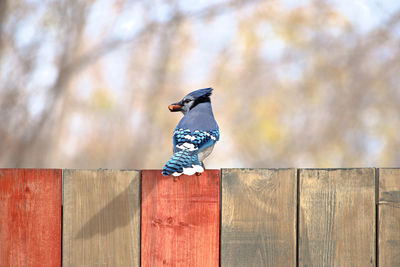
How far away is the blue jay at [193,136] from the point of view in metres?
1.86

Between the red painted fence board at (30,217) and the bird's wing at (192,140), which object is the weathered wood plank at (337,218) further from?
the red painted fence board at (30,217)

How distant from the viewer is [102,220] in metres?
1.96

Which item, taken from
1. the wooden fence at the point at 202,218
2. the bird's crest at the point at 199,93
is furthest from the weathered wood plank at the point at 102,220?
the bird's crest at the point at 199,93

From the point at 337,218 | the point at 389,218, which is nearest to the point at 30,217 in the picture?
the point at 337,218

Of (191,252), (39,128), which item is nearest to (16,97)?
(39,128)

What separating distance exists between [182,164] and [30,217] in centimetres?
72

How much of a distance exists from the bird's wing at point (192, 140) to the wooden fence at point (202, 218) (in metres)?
0.14

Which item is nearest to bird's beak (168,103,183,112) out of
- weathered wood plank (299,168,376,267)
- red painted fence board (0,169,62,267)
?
red painted fence board (0,169,62,267)

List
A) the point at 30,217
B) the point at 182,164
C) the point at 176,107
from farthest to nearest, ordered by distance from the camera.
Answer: the point at 176,107 < the point at 30,217 < the point at 182,164

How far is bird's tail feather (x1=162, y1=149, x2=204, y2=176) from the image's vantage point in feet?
5.98

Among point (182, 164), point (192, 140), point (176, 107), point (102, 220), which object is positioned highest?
point (176, 107)

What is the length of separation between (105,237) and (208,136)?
639 mm

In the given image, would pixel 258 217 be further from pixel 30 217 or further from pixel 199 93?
pixel 30 217

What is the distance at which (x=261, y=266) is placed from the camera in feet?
6.19
